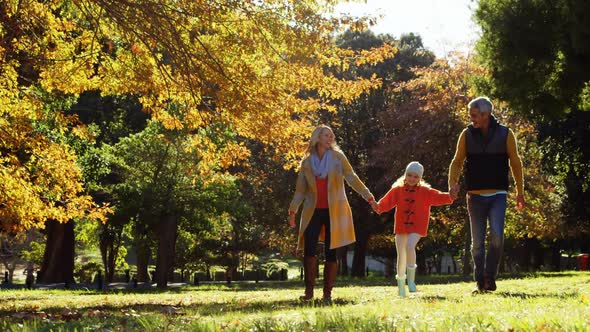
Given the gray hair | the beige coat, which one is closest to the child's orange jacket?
the beige coat

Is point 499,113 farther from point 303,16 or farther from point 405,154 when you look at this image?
point 303,16

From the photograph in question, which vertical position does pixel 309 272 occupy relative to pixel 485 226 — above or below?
below

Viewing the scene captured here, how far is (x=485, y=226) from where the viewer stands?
962 cm

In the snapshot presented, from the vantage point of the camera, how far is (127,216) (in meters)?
26.8

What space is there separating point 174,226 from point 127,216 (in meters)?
1.58

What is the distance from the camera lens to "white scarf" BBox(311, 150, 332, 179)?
9.73 metres

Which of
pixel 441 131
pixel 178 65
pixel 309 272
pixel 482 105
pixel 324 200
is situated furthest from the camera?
pixel 441 131

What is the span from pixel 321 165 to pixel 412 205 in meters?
1.58

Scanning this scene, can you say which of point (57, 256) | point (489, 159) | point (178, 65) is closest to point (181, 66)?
point (178, 65)

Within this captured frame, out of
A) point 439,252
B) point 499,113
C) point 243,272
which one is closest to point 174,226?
point 499,113

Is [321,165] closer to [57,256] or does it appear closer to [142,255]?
[57,256]

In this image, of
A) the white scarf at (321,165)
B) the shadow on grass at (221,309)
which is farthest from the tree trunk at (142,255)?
the white scarf at (321,165)

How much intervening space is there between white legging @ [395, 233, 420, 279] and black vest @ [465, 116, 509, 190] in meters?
1.32

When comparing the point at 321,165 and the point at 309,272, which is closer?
the point at 321,165
